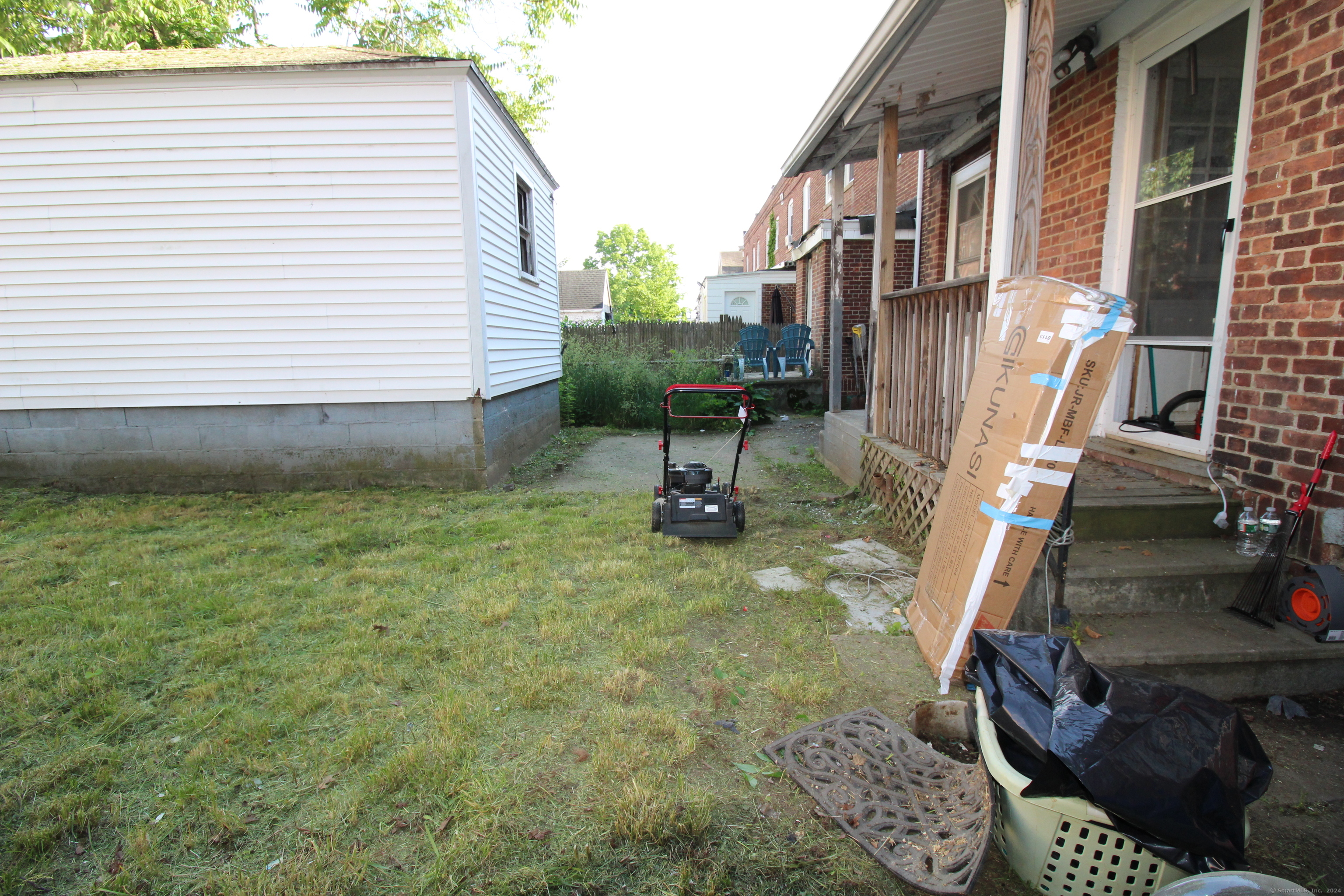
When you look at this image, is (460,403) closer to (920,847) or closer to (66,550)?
(66,550)

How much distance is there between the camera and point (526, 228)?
901 centimetres

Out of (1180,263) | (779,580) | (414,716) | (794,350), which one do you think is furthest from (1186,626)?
(794,350)

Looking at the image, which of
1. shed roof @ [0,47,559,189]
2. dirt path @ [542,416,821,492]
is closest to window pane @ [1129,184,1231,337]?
dirt path @ [542,416,821,492]

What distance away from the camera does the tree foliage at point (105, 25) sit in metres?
12.6

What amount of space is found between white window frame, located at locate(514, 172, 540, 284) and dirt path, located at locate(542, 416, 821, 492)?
2.55 metres

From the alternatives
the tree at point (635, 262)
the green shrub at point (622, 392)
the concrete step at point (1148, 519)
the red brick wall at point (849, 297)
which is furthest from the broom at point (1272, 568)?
the tree at point (635, 262)

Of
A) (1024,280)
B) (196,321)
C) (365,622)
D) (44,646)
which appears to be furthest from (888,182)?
(196,321)

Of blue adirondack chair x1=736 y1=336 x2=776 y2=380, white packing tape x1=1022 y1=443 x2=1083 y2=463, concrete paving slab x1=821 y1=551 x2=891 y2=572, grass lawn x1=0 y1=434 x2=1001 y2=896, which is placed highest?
blue adirondack chair x1=736 y1=336 x2=776 y2=380

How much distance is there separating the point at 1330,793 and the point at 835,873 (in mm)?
1642

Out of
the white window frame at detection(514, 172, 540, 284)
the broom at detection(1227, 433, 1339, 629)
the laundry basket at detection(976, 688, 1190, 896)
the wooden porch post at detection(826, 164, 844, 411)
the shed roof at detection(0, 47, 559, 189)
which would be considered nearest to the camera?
the laundry basket at detection(976, 688, 1190, 896)

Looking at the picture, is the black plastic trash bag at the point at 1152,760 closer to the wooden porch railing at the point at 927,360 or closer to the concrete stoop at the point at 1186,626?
the concrete stoop at the point at 1186,626

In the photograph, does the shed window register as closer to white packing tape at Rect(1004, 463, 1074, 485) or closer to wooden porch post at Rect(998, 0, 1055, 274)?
wooden porch post at Rect(998, 0, 1055, 274)

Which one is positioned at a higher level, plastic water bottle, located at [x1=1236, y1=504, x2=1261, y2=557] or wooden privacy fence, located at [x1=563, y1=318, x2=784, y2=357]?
wooden privacy fence, located at [x1=563, y1=318, x2=784, y2=357]

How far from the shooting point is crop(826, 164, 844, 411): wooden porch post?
6.90 metres
